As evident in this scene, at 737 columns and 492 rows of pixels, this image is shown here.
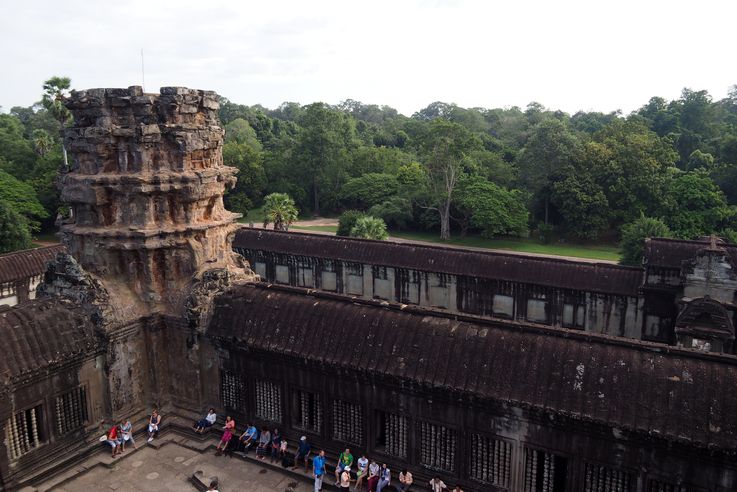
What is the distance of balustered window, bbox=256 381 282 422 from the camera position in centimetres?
1273

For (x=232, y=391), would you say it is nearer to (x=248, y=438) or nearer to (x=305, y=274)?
(x=248, y=438)

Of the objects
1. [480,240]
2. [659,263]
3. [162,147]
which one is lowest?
[480,240]

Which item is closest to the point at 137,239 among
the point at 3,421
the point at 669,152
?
the point at 3,421

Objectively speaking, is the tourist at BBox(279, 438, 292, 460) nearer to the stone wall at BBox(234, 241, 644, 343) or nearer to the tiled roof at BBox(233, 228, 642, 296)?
the stone wall at BBox(234, 241, 644, 343)

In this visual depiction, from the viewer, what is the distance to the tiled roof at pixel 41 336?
36.4 feet

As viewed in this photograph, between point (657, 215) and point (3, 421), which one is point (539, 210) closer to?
point (657, 215)

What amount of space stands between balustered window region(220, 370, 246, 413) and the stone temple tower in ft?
6.50

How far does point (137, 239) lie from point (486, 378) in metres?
8.55

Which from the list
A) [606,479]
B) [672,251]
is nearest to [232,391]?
[606,479]

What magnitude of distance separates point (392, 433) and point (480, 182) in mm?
34286

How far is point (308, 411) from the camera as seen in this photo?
40.8ft

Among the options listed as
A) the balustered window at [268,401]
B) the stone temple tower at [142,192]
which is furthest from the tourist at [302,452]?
the stone temple tower at [142,192]

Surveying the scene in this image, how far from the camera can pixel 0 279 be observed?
83.0ft

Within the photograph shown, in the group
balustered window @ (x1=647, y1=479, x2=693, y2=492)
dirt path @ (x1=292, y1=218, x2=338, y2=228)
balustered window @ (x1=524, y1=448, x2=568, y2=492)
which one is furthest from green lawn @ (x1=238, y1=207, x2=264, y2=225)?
balustered window @ (x1=647, y1=479, x2=693, y2=492)
